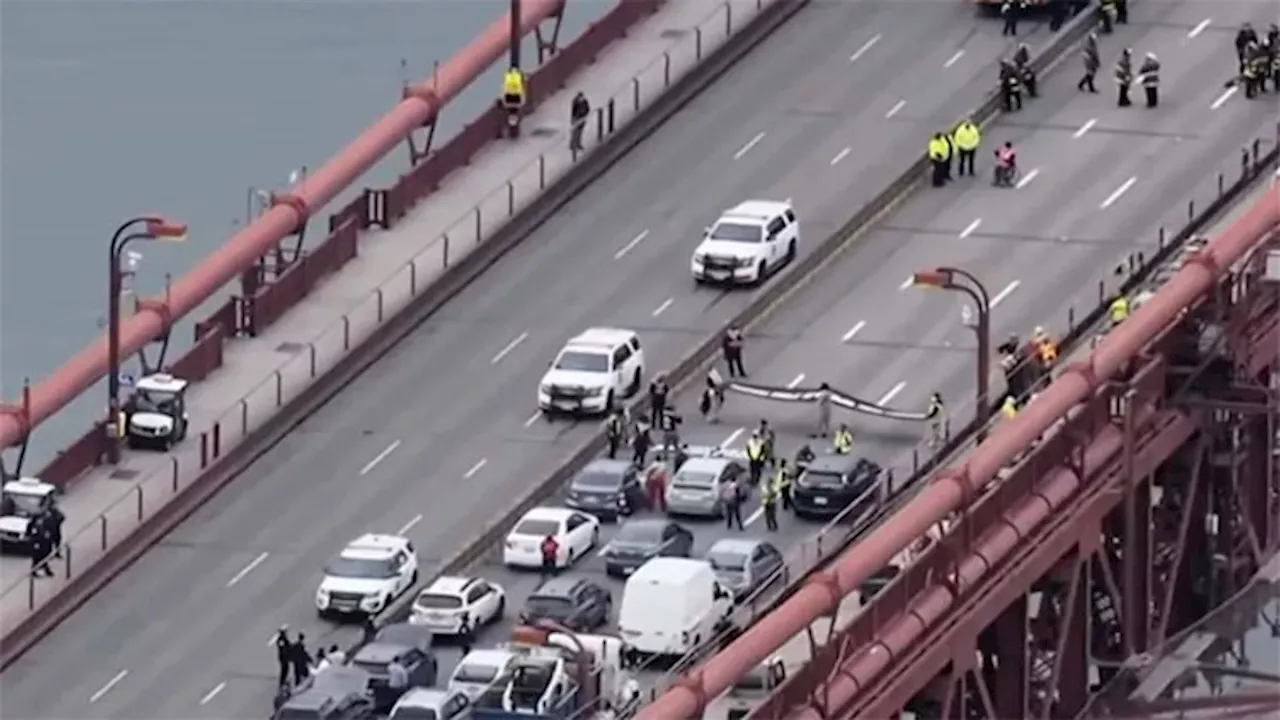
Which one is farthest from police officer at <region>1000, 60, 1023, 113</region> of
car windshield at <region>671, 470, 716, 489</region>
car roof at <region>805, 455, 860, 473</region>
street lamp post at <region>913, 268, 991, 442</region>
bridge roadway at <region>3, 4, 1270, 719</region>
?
car windshield at <region>671, 470, 716, 489</region>

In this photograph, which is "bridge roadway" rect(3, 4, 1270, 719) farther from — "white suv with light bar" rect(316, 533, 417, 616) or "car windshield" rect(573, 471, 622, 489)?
"car windshield" rect(573, 471, 622, 489)

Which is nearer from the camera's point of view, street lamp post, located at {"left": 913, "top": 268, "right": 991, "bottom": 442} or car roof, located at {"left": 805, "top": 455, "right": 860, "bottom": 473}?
street lamp post, located at {"left": 913, "top": 268, "right": 991, "bottom": 442}

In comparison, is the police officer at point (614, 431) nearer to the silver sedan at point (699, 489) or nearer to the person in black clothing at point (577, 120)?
the silver sedan at point (699, 489)

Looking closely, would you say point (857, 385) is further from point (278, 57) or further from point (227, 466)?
point (278, 57)

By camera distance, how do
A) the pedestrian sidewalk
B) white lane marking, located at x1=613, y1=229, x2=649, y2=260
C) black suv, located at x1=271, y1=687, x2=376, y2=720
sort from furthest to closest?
white lane marking, located at x1=613, y1=229, x2=649, y2=260 → the pedestrian sidewalk → black suv, located at x1=271, y1=687, x2=376, y2=720

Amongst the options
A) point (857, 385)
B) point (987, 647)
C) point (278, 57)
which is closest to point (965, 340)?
point (857, 385)

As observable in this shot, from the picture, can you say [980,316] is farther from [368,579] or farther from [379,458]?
[368,579]

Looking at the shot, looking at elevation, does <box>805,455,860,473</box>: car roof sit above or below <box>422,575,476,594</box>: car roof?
above
